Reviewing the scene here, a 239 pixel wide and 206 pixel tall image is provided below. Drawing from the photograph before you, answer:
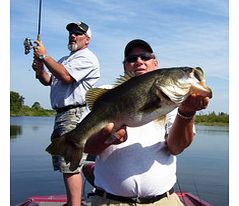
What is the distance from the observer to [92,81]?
5020 millimetres

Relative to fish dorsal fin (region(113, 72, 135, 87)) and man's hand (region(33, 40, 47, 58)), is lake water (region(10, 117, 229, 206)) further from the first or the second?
fish dorsal fin (region(113, 72, 135, 87))

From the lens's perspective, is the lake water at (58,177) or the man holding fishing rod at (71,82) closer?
the man holding fishing rod at (71,82)

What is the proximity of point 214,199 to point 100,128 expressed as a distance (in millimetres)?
10313

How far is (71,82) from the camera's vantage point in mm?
4762

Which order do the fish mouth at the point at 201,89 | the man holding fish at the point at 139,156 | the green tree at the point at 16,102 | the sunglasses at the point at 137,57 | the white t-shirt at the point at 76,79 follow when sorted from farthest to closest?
the green tree at the point at 16,102
the white t-shirt at the point at 76,79
the sunglasses at the point at 137,57
the man holding fish at the point at 139,156
the fish mouth at the point at 201,89

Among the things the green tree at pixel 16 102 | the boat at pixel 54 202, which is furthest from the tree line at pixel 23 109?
the boat at pixel 54 202

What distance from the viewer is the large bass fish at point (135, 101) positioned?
2629mm

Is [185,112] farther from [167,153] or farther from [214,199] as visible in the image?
[214,199]

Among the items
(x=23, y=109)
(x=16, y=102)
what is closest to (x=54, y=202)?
(x=16, y=102)

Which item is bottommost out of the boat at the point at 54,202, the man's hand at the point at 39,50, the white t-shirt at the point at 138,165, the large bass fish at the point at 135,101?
the boat at the point at 54,202

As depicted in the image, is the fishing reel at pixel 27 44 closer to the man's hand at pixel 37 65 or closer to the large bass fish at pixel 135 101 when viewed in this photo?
the man's hand at pixel 37 65

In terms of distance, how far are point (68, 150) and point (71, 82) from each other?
6.67 ft

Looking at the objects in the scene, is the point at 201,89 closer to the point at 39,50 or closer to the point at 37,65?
the point at 39,50
